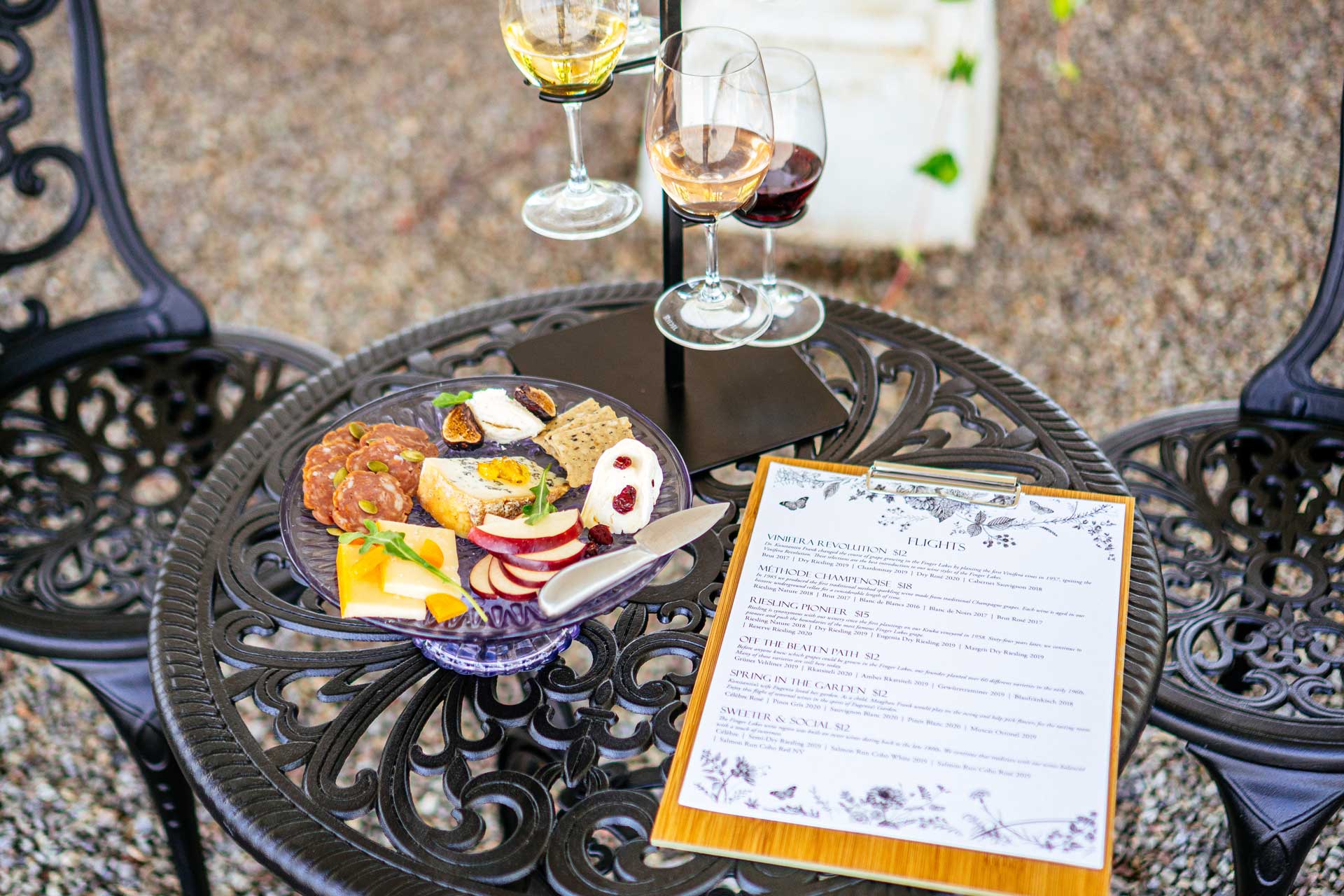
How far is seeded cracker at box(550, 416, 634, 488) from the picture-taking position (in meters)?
1.03

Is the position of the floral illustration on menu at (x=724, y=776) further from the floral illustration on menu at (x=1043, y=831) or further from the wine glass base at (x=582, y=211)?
the wine glass base at (x=582, y=211)

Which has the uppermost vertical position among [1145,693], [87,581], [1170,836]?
[1145,693]

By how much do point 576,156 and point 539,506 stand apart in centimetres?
40

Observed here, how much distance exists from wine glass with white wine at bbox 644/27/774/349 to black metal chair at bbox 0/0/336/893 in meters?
0.78

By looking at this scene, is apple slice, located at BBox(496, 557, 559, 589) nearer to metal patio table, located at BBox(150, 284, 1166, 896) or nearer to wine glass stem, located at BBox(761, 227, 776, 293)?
metal patio table, located at BBox(150, 284, 1166, 896)

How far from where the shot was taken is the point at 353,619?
39.6 inches

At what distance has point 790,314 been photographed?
1306 mm

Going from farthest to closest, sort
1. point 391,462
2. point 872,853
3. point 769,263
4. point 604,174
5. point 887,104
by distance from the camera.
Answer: point 604,174
point 887,104
point 769,263
point 391,462
point 872,853

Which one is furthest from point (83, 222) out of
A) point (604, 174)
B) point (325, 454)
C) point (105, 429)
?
point (604, 174)

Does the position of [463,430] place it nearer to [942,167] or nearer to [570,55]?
[570,55]

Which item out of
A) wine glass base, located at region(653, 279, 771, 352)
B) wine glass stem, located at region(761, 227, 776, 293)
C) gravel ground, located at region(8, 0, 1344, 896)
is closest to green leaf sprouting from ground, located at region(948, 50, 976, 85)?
gravel ground, located at region(8, 0, 1344, 896)

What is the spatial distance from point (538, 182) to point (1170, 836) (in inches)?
87.1

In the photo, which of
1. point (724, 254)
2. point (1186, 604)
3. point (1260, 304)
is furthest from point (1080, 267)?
point (1186, 604)

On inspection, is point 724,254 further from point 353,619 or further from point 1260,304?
point 353,619
